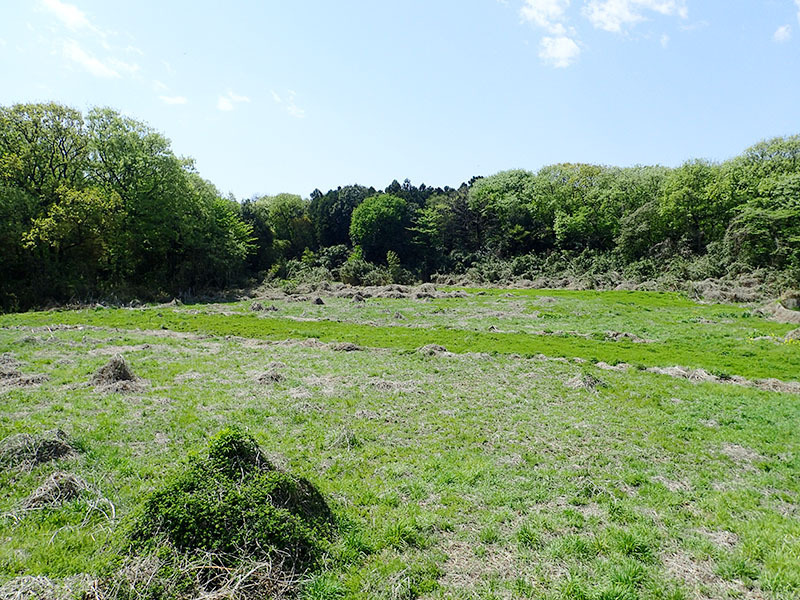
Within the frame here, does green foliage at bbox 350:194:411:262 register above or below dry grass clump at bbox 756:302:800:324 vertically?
above

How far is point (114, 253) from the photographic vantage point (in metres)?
44.5

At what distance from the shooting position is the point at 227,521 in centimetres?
614

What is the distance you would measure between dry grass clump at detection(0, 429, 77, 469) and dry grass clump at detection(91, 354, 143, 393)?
16.1 ft

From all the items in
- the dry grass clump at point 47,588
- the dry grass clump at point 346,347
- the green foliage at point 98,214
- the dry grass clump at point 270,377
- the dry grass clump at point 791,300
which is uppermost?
the green foliage at point 98,214

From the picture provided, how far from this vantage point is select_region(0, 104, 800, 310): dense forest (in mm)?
40000

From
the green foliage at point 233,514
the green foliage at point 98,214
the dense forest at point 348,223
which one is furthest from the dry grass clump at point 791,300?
the green foliage at point 98,214

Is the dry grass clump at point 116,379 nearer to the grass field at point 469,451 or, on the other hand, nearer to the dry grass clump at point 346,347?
the grass field at point 469,451

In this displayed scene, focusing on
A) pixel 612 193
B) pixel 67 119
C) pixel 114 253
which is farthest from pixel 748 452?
pixel 612 193

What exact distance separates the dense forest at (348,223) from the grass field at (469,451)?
69.8ft

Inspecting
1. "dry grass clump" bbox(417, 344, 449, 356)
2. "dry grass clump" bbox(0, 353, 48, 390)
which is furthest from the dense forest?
"dry grass clump" bbox(417, 344, 449, 356)

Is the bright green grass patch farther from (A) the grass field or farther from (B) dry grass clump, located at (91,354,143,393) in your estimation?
(B) dry grass clump, located at (91,354,143,393)

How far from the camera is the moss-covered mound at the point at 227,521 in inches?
228

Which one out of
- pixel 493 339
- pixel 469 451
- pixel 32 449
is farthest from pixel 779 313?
pixel 32 449

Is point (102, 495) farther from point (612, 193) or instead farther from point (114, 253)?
point (612, 193)
